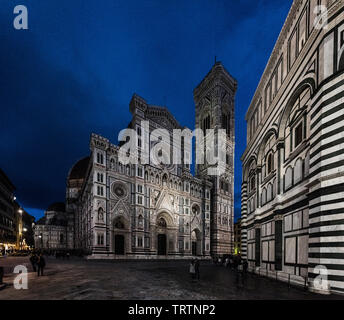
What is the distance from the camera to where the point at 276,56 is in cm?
1780

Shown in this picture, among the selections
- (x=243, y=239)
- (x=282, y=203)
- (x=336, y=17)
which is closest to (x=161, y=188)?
(x=243, y=239)

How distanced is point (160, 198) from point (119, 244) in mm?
11414

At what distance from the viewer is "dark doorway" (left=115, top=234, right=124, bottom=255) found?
115 ft

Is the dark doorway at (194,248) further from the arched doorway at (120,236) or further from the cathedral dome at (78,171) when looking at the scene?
the cathedral dome at (78,171)

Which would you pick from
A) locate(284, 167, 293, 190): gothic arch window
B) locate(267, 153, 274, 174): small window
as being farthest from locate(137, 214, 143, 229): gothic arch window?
locate(284, 167, 293, 190): gothic arch window

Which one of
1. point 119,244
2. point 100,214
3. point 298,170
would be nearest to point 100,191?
point 100,214

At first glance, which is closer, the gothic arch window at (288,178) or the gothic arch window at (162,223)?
the gothic arch window at (288,178)

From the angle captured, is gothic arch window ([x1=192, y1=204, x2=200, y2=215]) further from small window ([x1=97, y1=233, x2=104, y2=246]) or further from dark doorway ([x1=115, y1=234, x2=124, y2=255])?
small window ([x1=97, y1=233, x2=104, y2=246])

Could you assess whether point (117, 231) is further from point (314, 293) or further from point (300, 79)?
point (300, 79)

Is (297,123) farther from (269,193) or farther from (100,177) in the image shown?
(100,177)

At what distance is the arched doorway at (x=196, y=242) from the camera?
4788 centimetres

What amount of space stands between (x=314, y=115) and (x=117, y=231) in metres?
32.4

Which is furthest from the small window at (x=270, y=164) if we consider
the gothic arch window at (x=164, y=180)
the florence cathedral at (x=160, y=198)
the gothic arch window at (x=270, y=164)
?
the gothic arch window at (x=164, y=180)

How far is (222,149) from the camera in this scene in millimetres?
54938
